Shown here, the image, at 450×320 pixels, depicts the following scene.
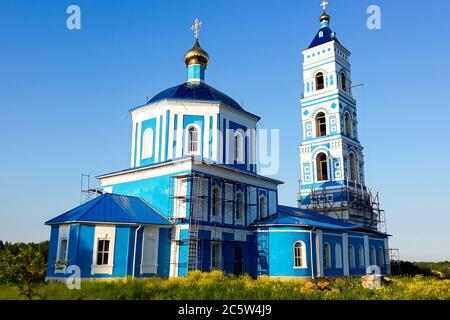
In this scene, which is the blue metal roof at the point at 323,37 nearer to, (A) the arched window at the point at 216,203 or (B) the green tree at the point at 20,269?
(A) the arched window at the point at 216,203

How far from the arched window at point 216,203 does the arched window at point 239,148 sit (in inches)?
102

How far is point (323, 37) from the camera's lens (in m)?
33.2

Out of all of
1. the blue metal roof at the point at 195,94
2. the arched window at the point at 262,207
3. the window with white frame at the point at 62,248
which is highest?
the blue metal roof at the point at 195,94

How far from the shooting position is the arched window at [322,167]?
103 feet

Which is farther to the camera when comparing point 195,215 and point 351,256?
point 351,256

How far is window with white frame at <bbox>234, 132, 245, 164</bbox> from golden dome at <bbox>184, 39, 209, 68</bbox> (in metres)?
5.33

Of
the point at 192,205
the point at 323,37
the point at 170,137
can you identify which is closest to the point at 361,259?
the point at 192,205

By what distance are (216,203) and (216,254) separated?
2423 millimetres

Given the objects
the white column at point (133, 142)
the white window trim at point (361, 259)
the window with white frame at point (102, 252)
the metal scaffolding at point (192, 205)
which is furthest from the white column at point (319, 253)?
the white column at point (133, 142)

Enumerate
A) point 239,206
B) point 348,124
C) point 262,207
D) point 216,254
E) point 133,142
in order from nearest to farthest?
point 216,254 → point 239,206 → point 133,142 → point 262,207 → point 348,124

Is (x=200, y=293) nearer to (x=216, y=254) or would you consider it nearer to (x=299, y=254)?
(x=216, y=254)

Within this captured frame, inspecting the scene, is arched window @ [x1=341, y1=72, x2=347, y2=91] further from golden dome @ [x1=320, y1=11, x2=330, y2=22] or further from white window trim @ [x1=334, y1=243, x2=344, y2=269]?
white window trim @ [x1=334, y1=243, x2=344, y2=269]

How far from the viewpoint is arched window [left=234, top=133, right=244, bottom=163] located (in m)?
21.8
